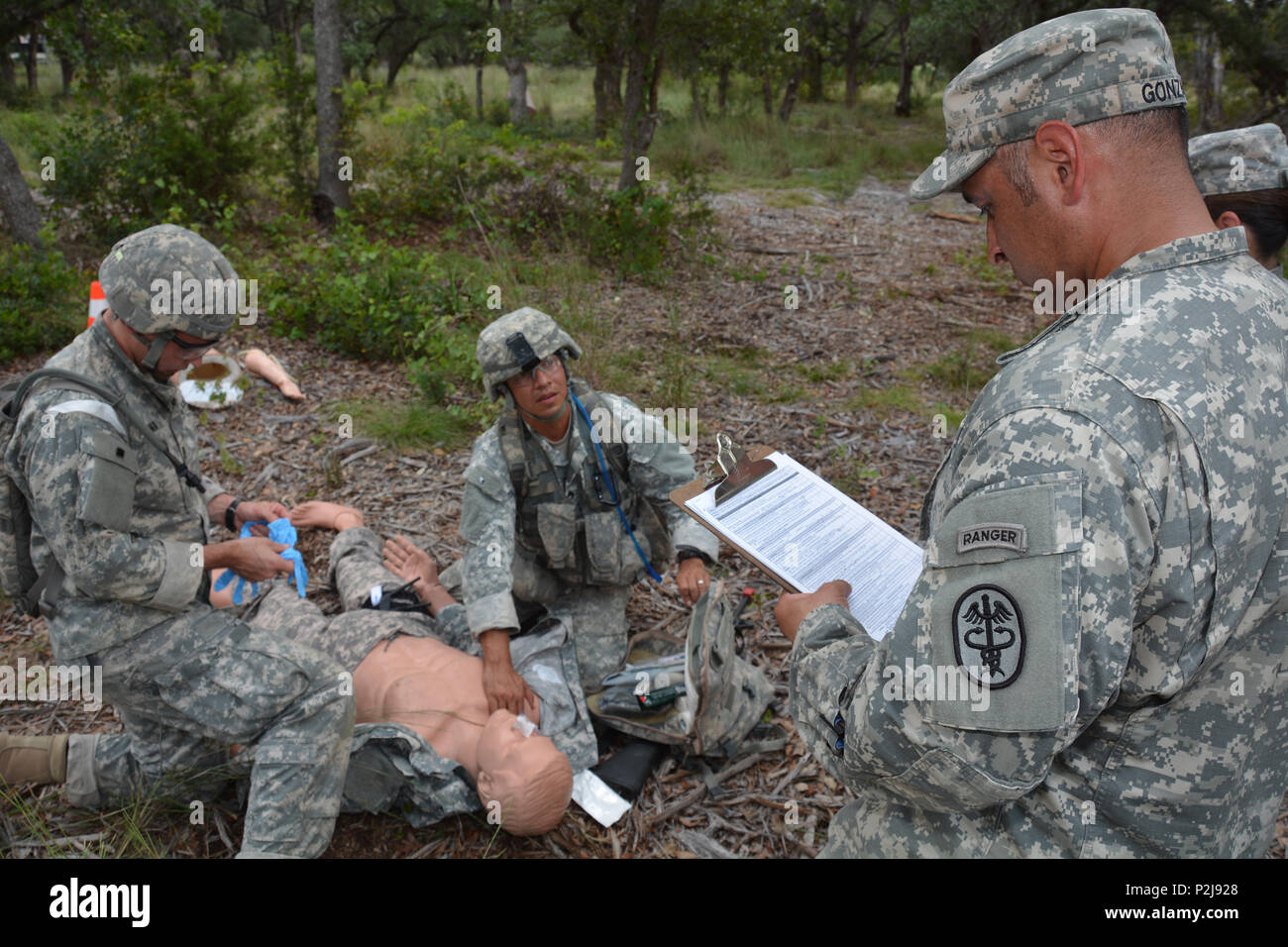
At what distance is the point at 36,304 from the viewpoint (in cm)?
649

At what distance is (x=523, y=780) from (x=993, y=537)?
2086 millimetres

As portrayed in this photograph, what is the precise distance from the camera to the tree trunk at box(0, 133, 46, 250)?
288 inches

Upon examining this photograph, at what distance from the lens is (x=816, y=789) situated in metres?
3.36

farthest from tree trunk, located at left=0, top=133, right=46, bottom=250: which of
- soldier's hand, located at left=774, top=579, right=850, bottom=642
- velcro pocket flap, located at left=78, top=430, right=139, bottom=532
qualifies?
soldier's hand, located at left=774, top=579, right=850, bottom=642

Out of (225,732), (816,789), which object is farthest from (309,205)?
(816,789)

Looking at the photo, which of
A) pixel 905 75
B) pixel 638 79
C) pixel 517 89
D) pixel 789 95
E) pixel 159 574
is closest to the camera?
pixel 159 574

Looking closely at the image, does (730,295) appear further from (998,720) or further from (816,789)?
(998,720)

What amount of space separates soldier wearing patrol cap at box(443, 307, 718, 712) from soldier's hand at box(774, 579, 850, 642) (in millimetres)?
1661

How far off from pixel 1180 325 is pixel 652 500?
263 cm

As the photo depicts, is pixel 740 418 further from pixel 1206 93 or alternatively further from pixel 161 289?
pixel 1206 93

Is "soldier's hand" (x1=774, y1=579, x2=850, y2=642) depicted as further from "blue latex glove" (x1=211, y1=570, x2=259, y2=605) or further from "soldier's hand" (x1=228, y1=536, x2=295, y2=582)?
"blue latex glove" (x1=211, y1=570, x2=259, y2=605)

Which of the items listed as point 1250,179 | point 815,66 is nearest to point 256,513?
point 1250,179

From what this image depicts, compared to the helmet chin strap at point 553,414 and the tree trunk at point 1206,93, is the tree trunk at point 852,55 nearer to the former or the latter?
the tree trunk at point 1206,93

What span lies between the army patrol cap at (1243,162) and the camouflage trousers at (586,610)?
290 centimetres
